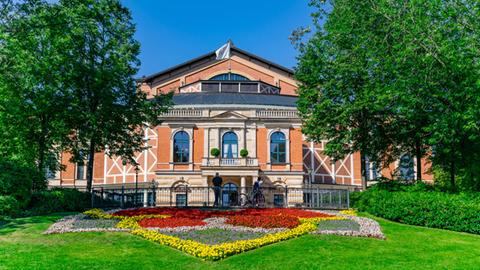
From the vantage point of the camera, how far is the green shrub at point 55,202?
16.1 m

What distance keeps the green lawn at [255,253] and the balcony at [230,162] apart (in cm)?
1989

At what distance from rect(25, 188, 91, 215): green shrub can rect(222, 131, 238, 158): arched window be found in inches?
640

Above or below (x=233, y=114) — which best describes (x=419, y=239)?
below

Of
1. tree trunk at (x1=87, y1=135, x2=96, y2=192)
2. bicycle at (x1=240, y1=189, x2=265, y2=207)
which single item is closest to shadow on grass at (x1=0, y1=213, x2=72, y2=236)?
tree trunk at (x1=87, y1=135, x2=96, y2=192)

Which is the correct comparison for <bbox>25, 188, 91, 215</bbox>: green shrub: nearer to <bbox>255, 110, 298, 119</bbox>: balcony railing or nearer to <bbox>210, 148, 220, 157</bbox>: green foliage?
<bbox>210, 148, 220, 157</bbox>: green foliage

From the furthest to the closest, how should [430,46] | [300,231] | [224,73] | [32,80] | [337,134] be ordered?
[224,73], [337,134], [32,80], [430,46], [300,231]

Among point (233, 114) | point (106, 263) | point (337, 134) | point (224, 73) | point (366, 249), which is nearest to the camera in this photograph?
point (106, 263)

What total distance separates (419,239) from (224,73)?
139 ft

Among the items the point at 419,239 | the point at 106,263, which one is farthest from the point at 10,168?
the point at 419,239

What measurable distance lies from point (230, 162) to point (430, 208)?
19.3m

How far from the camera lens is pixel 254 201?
2269 centimetres

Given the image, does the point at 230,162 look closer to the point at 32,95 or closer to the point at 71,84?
the point at 71,84

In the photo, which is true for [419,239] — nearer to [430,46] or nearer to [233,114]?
[430,46]

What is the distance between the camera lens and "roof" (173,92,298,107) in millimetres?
38000
